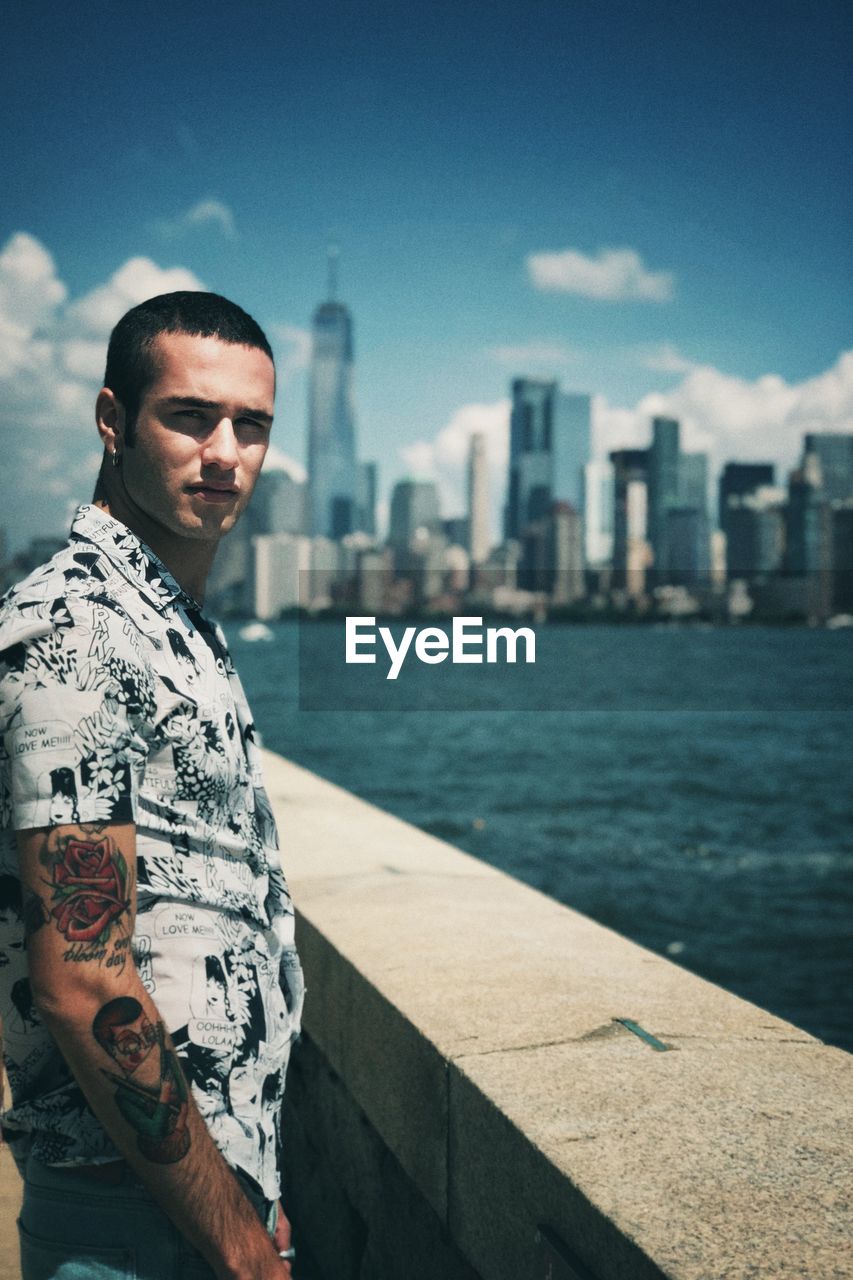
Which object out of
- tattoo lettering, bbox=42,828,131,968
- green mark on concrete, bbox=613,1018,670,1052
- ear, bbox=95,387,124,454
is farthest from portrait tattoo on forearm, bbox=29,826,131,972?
green mark on concrete, bbox=613,1018,670,1052

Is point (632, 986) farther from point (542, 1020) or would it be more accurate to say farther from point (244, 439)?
point (244, 439)

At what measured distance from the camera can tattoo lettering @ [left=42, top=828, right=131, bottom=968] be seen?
4.47 feet

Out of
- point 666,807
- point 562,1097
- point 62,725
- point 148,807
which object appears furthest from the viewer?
point 666,807

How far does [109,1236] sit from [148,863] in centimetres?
48

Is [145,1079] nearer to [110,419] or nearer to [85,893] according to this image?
[85,893]

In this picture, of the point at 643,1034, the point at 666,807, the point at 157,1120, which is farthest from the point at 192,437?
the point at 666,807

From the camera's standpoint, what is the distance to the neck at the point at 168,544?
1.67m

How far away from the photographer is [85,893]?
1366mm

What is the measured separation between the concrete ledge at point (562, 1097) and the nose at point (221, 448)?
1177mm

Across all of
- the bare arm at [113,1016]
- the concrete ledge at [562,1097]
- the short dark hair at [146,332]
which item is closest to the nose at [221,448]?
the short dark hair at [146,332]

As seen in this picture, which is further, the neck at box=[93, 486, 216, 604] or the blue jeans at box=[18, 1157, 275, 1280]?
the neck at box=[93, 486, 216, 604]

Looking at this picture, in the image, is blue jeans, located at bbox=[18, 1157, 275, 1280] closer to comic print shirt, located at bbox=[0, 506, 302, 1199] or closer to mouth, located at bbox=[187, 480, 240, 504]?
comic print shirt, located at bbox=[0, 506, 302, 1199]

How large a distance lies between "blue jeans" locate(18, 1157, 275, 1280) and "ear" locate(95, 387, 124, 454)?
0.98 metres

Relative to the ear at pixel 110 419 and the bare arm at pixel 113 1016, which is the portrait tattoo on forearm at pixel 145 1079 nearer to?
the bare arm at pixel 113 1016
